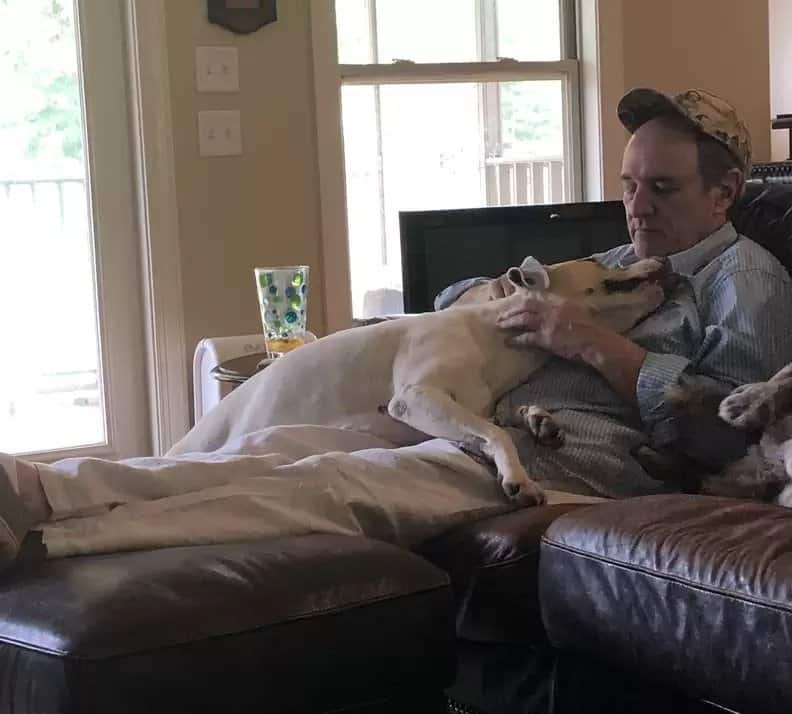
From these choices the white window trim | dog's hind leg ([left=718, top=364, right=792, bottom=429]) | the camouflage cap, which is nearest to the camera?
dog's hind leg ([left=718, top=364, right=792, bottom=429])

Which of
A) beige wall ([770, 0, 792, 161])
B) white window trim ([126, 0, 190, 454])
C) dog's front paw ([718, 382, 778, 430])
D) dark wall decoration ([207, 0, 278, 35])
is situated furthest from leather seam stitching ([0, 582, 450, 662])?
beige wall ([770, 0, 792, 161])

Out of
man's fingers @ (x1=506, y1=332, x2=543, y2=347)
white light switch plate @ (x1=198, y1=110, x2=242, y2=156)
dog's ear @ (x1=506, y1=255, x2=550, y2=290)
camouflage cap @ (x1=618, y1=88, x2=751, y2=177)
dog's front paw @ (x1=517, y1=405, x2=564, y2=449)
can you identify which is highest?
white light switch plate @ (x1=198, y1=110, x2=242, y2=156)

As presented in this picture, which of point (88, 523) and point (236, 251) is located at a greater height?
point (236, 251)

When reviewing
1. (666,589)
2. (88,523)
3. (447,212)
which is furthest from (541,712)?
(447,212)

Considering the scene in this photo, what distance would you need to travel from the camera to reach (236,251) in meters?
3.75

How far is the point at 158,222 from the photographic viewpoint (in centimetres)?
364

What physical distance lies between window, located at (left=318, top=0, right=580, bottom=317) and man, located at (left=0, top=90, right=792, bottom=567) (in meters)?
1.49

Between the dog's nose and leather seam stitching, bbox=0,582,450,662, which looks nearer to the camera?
leather seam stitching, bbox=0,582,450,662

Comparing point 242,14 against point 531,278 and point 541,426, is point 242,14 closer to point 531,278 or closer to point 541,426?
point 531,278

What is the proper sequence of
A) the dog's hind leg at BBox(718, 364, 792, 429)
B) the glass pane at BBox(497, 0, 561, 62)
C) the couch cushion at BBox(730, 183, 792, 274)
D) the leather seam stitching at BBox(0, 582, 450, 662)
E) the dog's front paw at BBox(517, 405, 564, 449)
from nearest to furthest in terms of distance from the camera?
the leather seam stitching at BBox(0, 582, 450, 662), the dog's hind leg at BBox(718, 364, 792, 429), the dog's front paw at BBox(517, 405, 564, 449), the couch cushion at BBox(730, 183, 792, 274), the glass pane at BBox(497, 0, 561, 62)

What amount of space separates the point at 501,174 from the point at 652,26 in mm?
799

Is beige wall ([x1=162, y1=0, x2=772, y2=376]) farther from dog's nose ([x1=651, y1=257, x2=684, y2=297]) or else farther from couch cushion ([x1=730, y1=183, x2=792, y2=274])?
dog's nose ([x1=651, y1=257, x2=684, y2=297])

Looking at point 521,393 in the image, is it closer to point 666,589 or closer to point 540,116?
point 666,589

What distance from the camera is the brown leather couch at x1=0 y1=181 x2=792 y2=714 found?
1.42 meters
